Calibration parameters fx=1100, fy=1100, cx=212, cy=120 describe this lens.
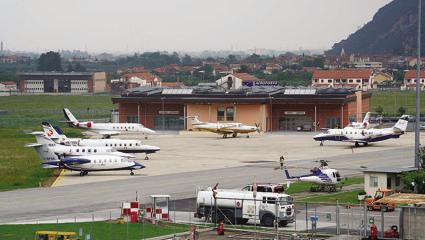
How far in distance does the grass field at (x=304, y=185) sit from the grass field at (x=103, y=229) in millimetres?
18312

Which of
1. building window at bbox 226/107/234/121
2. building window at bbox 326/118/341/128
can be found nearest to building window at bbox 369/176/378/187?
building window at bbox 326/118/341/128

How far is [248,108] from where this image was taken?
160625mm

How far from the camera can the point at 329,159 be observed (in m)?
109

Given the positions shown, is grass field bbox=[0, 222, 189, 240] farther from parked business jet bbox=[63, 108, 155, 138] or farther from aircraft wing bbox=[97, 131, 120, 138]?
aircraft wing bbox=[97, 131, 120, 138]

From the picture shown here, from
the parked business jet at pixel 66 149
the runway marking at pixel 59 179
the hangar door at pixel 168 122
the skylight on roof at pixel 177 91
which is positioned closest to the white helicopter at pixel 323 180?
the runway marking at pixel 59 179

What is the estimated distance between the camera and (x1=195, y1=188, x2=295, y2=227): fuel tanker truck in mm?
61875

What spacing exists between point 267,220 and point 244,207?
164 cm

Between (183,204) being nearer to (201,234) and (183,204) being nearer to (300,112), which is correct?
(201,234)

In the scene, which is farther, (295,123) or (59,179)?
(295,123)

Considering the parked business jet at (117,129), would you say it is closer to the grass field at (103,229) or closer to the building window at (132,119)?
the building window at (132,119)

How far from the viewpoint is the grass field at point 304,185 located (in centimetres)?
7988

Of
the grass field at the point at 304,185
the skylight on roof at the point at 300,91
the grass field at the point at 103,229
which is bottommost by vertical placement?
the grass field at the point at 304,185

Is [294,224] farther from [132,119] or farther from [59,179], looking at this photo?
[132,119]

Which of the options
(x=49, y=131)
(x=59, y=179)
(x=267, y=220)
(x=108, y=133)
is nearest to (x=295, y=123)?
(x=108, y=133)
